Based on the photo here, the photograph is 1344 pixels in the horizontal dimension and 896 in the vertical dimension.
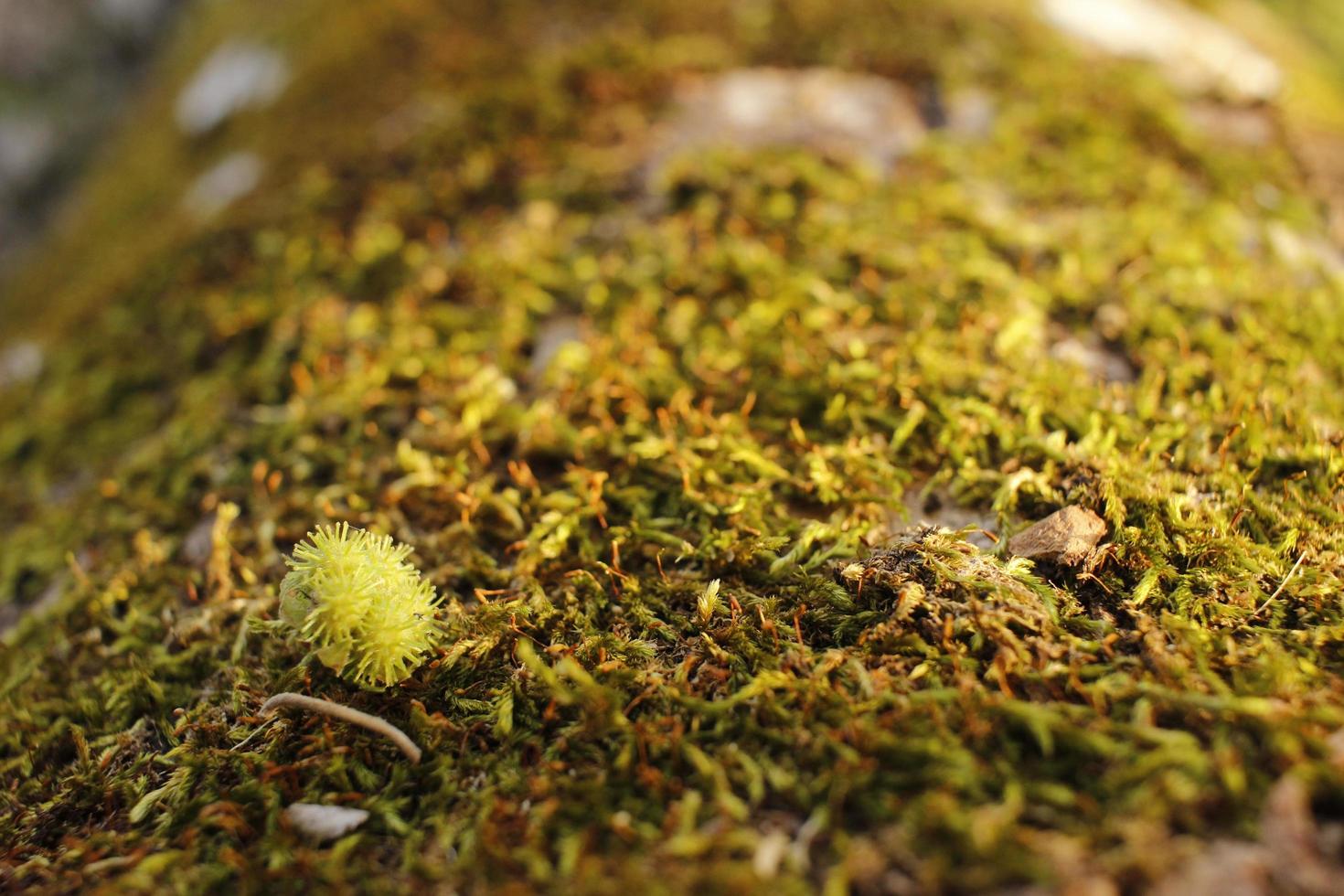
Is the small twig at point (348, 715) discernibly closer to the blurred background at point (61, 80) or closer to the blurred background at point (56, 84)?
the blurred background at point (61, 80)

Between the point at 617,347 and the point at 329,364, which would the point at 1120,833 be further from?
the point at 329,364

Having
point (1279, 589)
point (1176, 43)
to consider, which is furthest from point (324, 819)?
point (1176, 43)

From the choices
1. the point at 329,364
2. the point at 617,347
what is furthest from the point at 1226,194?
the point at 329,364

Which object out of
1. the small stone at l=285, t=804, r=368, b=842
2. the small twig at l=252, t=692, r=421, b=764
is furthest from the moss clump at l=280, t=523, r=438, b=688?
the small stone at l=285, t=804, r=368, b=842

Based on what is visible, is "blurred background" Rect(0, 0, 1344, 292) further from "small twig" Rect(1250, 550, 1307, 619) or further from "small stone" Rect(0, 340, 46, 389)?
"small twig" Rect(1250, 550, 1307, 619)

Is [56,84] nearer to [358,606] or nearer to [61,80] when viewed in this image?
[61,80]

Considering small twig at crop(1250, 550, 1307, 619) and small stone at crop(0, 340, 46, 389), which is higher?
small twig at crop(1250, 550, 1307, 619)
